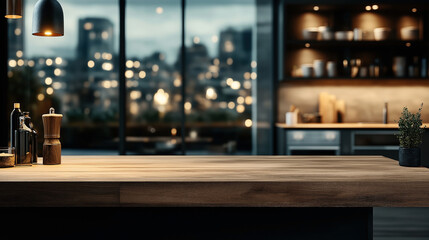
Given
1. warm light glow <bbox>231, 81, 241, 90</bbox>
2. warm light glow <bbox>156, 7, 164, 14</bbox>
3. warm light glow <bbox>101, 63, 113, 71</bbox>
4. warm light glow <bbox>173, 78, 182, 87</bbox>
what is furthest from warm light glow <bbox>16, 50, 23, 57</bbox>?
warm light glow <bbox>231, 81, 241, 90</bbox>

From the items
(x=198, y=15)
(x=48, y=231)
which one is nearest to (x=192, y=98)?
(x=198, y=15)

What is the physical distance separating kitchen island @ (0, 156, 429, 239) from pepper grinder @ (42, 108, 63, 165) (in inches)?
2.3

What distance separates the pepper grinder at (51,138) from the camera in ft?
6.76

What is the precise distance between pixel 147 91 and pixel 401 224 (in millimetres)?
3412

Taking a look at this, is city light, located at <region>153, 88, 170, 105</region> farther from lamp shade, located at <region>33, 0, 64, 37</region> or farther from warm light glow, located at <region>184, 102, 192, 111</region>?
lamp shade, located at <region>33, 0, 64, 37</region>

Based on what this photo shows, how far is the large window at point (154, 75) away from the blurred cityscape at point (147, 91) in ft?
0.04

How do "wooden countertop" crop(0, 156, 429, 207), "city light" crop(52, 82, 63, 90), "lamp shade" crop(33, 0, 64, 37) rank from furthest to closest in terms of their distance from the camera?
"city light" crop(52, 82, 63, 90) < "lamp shade" crop(33, 0, 64, 37) < "wooden countertop" crop(0, 156, 429, 207)

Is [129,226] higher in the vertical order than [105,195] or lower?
lower

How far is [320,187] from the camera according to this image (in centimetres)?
167

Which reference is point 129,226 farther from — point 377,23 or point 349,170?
point 377,23

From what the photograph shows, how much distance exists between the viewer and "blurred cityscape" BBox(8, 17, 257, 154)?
553cm

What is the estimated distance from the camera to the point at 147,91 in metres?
5.64

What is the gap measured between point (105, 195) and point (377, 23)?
462 centimetres

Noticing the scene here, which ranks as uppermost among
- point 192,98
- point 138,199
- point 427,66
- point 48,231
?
point 427,66
